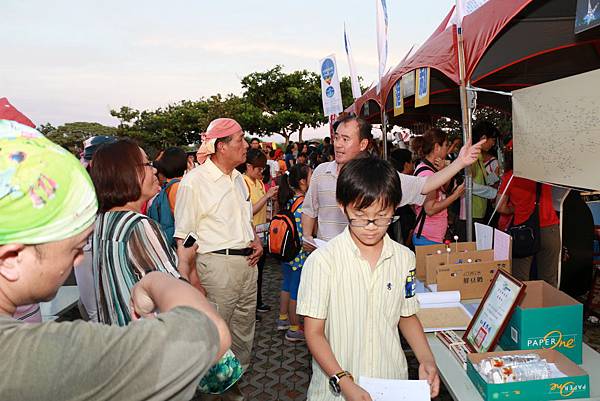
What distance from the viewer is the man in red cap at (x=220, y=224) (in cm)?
272

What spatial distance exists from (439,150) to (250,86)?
3020cm

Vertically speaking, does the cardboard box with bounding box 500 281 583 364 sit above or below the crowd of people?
below

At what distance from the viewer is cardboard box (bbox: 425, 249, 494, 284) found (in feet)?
8.39

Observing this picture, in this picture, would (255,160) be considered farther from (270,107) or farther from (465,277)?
(270,107)

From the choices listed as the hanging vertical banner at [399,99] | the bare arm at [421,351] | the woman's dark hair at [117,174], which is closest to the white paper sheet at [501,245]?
the bare arm at [421,351]

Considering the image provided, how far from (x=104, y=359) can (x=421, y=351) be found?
1148mm

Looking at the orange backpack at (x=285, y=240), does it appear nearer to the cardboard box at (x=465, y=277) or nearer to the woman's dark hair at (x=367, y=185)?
the cardboard box at (x=465, y=277)

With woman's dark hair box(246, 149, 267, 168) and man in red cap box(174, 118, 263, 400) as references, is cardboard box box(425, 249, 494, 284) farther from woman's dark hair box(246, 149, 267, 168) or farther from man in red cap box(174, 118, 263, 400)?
woman's dark hair box(246, 149, 267, 168)

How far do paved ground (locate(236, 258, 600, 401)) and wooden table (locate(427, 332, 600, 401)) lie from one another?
3.75 feet

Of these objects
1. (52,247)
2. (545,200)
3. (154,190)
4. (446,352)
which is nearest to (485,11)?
(545,200)

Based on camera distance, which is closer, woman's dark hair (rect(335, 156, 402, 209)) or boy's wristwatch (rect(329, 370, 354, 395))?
boy's wristwatch (rect(329, 370, 354, 395))

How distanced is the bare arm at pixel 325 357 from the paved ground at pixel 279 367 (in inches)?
74.3

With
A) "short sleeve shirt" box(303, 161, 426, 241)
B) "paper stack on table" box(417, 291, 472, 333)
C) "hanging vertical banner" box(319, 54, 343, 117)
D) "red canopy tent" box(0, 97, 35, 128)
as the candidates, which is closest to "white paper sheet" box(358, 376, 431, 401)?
"paper stack on table" box(417, 291, 472, 333)

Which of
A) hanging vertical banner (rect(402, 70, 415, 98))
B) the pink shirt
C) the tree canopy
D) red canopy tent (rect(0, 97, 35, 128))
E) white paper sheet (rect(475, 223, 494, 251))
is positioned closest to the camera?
red canopy tent (rect(0, 97, 35, 128))
